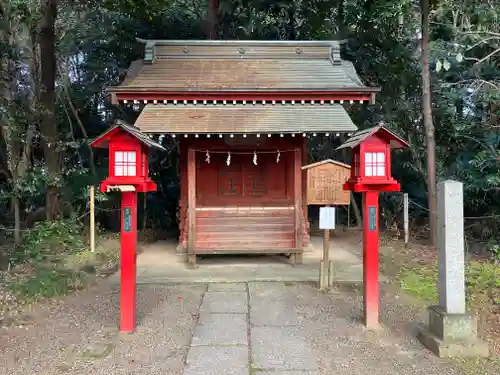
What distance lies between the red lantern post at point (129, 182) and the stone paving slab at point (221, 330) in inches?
→ 34.4

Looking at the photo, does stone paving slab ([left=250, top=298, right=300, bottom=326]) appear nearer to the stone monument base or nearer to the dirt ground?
the dirt ground

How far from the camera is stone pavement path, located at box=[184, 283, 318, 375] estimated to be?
4.00 meters

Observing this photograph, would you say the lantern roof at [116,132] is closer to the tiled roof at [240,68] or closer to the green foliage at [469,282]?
the tiled roof at [240,68]

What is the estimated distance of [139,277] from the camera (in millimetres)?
7512

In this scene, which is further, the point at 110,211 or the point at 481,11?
the point at 110,211

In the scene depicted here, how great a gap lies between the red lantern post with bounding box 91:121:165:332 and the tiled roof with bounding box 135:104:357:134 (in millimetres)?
2845

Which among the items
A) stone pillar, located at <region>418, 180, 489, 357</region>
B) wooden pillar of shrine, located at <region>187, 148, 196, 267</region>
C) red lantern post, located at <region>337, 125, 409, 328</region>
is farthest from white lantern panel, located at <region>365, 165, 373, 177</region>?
wooden pillar of shrine, located at <region>187, 148, 196, 267</region>

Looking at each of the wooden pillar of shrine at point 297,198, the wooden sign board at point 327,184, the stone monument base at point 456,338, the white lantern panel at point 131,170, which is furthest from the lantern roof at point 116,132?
the wooden pillar of shrine at point 297,198

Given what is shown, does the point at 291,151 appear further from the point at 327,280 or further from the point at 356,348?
the point at 356,348

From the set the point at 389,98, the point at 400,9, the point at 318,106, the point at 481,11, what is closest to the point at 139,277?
the point at 318,106

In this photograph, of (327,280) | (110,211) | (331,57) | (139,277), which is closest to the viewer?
(327,280)

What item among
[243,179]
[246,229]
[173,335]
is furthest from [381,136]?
[243,179]

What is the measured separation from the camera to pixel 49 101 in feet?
34.0

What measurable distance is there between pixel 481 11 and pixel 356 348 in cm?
837
